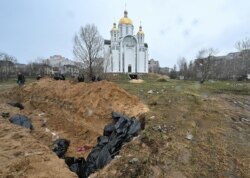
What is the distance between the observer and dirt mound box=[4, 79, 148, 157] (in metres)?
10.2

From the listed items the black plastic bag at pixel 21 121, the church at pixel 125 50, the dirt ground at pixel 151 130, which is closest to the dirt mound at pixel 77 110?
the dirt ground at pixel 151 130

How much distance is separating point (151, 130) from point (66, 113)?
5.87m

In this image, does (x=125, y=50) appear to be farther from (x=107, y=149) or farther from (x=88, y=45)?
(x=107, y=149)

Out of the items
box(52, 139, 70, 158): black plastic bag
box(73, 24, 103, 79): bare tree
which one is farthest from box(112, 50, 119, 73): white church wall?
box(52, 139, 70, 158): black plastic bag

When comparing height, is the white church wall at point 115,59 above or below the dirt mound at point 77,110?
above

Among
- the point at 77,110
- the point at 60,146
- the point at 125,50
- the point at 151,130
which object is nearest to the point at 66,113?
the point at 77,110

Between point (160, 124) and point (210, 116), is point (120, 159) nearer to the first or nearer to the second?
point (160, 124)

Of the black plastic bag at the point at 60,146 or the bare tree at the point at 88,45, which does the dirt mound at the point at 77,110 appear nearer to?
the black plastic bag at the point at 60,146

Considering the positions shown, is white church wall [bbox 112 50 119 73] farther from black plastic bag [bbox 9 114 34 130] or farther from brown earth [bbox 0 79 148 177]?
black plastic bag [bbox 9 114 34 130]

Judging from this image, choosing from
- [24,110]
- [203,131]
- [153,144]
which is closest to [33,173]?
[153,144]

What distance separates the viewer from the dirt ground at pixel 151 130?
579 cm

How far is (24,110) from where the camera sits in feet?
42.1

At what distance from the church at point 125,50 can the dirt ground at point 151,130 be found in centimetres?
4092

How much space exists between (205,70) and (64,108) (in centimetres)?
2209
